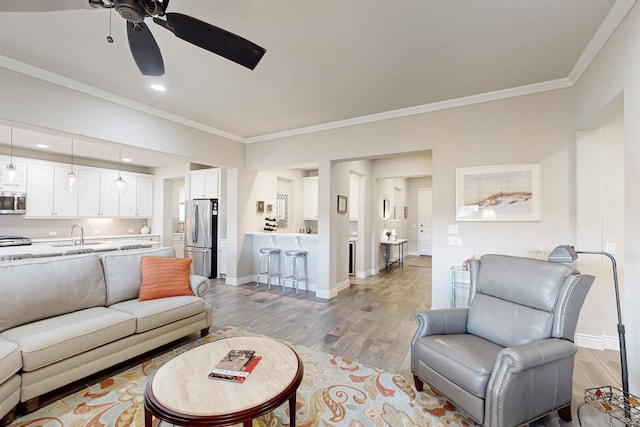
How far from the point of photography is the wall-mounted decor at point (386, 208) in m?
7.53

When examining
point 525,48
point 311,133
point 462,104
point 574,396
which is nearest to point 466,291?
point 574,396

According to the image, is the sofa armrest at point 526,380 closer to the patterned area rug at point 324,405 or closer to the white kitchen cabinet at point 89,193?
the patterned area rug at point 324,405

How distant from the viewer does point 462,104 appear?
12.3 ft

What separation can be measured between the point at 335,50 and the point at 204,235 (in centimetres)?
475

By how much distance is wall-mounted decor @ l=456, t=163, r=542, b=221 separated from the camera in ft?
11.0

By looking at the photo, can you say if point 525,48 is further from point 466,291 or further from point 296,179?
point 296,179

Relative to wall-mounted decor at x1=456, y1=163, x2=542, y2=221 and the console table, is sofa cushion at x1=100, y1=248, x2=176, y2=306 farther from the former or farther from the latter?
the console table

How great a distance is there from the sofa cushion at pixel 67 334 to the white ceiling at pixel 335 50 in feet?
7.17

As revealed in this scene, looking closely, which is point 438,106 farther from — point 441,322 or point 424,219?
point 424,219

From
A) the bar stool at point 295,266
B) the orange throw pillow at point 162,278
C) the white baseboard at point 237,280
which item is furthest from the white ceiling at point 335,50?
the white baseboard at point 237,280

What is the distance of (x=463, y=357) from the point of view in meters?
1.89

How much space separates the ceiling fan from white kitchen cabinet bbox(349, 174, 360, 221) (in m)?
4.54

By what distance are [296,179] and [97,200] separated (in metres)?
4.69

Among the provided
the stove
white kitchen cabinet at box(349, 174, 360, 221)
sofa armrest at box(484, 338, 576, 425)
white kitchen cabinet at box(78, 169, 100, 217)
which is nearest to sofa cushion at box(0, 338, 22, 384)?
sofa armrest at box(484, 338, 576, 425)
